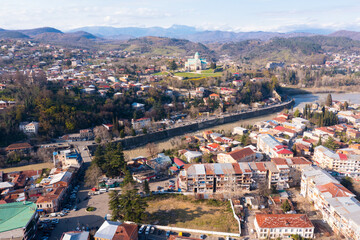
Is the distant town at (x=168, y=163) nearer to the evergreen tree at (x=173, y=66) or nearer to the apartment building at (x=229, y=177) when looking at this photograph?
the apartment building at (x=229, y=177)

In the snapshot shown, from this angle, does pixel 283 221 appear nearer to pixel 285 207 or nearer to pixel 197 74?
pixel 285 207

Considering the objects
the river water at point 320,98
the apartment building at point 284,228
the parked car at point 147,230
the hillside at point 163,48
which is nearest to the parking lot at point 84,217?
the parked car at point 147,230

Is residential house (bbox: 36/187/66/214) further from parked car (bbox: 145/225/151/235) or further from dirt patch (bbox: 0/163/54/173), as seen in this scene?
dirt patch (bbox: 0/163/54/173)

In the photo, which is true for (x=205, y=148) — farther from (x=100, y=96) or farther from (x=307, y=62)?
(x=307, y=62)

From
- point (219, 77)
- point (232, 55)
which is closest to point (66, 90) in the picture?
point (219, 77)

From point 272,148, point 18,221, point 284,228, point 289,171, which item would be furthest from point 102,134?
point 284,228

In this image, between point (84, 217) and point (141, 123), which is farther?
point (141, 123)
